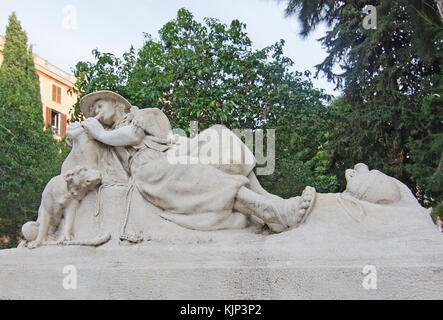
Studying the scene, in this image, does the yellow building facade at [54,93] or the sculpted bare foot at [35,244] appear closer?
the sculpted bare foot at [35,244]

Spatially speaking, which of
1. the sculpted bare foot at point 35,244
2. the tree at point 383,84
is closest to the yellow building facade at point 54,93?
the tree at point 383,84

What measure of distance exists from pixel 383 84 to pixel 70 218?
10.3m

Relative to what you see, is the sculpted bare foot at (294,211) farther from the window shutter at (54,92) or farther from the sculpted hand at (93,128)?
the window shutter at (54,92)

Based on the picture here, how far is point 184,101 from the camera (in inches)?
377

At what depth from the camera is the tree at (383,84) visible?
11758 millimetres

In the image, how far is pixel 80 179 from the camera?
15.2 ft

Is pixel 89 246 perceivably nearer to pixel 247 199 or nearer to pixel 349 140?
pixel 247 199

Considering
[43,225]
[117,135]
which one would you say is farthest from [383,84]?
[43,225]

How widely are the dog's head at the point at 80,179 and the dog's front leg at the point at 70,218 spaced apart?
8cm

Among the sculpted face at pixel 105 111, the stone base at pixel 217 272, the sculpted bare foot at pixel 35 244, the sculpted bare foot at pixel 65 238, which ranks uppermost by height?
the sculpted face at pixel 105 111

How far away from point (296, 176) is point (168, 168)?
574 centimetres

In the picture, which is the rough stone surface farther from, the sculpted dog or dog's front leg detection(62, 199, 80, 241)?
the sculpted dog

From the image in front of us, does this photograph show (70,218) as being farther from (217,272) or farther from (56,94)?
(56,94)

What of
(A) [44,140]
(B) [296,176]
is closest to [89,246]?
(B) [296,176]
